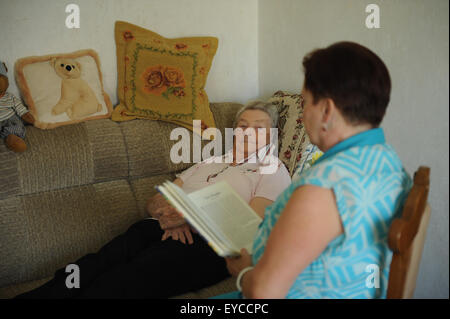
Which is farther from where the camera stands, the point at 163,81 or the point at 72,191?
the point at 163,81

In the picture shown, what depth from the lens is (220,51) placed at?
259cm

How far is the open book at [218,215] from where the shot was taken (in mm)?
1020

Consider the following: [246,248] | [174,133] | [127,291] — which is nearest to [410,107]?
[246,248]

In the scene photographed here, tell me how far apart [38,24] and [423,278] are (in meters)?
2.10

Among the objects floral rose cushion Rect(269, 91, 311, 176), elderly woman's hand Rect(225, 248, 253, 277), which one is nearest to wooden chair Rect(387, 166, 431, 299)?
elderly woman's hand Rect(225, 248, 253, 277)

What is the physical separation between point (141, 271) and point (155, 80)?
1.10 m

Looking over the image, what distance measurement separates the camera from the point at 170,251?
1.50 meters

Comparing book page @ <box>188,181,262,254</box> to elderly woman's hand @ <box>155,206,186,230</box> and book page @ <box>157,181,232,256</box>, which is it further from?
elderly woman's hand @ <box>155,206,186,230</box>

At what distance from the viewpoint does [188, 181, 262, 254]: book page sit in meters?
1.20

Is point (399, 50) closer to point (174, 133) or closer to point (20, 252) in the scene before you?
point (174, 133)

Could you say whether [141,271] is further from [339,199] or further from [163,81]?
[163,81]

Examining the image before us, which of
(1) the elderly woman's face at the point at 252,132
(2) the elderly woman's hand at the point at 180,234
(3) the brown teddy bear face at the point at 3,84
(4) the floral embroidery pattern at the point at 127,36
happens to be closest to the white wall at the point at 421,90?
(1) the elderly woman's face at the point at 252,132

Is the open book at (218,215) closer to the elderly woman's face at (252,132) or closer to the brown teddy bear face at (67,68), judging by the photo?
the elderly woman's face at (252,132)

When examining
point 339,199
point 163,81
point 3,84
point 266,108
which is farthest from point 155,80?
point 339,199
